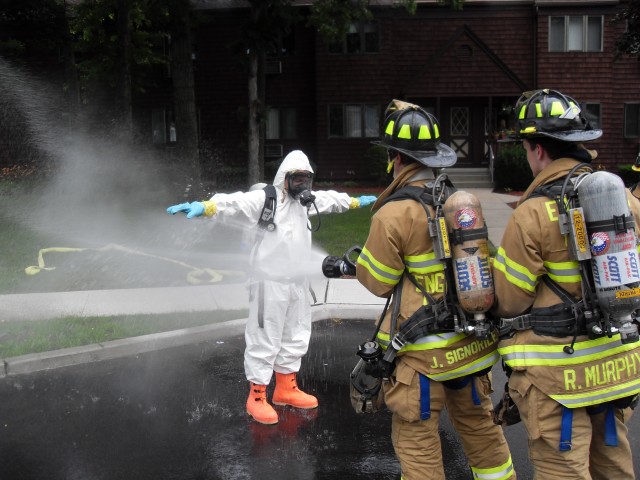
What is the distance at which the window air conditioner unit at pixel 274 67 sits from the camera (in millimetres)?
24344

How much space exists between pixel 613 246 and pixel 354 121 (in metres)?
21.9

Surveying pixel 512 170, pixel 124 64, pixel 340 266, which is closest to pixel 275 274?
pixel 340 266

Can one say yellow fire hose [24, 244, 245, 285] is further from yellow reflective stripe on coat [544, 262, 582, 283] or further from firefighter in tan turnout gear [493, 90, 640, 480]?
yellow reflective stripe on coat [544, 262, 582, 283]

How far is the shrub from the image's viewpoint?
66.6ft

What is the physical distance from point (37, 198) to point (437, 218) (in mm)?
12541

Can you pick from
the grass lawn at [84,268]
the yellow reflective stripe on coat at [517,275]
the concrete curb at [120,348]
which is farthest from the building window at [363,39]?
the yellow reflective stripe on coat at [517,275]

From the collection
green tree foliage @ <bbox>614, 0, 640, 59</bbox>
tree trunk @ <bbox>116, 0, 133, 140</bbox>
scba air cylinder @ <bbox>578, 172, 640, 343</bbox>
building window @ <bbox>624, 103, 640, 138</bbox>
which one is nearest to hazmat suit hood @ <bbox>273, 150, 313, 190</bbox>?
scba air cylinder @ <bbox>578, 172, 640, 343</bbox>

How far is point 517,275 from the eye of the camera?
313cm

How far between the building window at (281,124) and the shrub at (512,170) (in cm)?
718

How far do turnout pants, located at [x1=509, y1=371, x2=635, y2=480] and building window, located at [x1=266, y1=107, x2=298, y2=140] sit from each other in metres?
22.4

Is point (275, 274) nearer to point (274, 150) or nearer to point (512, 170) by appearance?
point (512, 170)

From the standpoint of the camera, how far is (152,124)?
25.5 m

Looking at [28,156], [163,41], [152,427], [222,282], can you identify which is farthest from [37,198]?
[163,41]

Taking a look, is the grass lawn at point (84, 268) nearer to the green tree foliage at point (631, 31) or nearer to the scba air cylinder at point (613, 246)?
the scba air cylinder at point (613, 246)
